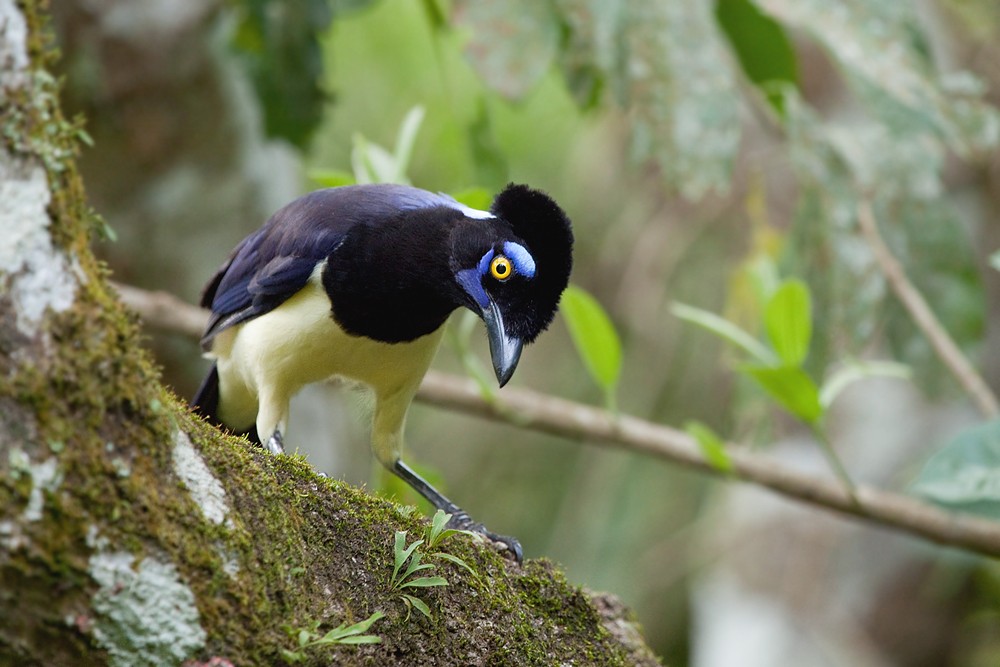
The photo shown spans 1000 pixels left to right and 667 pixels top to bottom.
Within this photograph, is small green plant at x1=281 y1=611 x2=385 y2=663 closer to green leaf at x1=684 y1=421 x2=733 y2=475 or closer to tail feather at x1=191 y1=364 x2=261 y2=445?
tail feather at x1=191 y1=364 x2=261 y2=445

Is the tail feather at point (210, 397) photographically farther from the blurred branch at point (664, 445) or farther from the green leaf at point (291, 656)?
the green leaf at point (291, 656)

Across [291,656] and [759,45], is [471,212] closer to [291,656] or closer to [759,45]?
[291,656]

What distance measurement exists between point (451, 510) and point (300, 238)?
1.01 metres

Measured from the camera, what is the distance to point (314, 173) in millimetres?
4227

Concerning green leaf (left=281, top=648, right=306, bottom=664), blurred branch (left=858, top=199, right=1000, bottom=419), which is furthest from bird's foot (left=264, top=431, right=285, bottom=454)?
blurred branch (left=858, top=199, right=1000, bottom=419)

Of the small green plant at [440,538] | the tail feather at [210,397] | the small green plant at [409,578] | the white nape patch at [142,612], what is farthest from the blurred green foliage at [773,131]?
the white nape patch at [142,612]

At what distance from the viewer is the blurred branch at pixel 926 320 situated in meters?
5.38

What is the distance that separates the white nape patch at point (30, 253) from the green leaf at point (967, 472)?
266cm

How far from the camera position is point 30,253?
6.00ft

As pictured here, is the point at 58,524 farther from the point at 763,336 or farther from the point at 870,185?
the point at 870,185

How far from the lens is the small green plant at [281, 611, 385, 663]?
2.07 meters

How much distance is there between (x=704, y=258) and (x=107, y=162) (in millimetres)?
4868

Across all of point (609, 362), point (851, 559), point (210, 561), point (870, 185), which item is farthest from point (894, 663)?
point (210, 561)

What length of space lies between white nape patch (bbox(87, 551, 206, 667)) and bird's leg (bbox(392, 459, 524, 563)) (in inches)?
49.5
